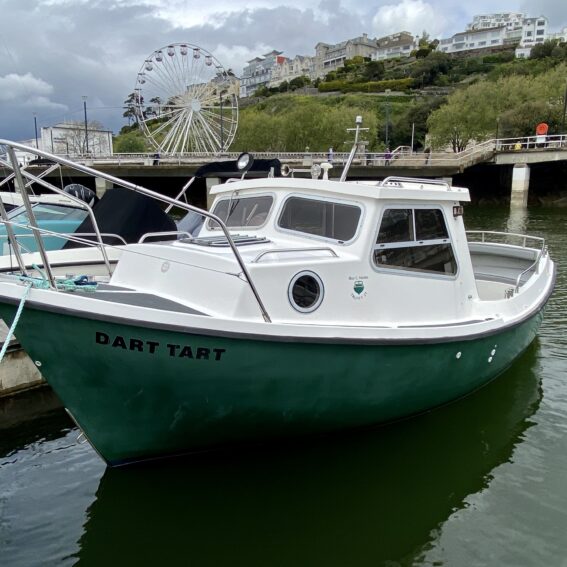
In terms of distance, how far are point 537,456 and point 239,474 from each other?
3333mm

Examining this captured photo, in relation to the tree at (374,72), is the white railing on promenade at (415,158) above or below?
below

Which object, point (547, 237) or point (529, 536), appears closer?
point (529, 536)

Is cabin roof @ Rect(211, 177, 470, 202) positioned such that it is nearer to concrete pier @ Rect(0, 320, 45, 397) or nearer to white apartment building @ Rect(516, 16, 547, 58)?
concrete pier @ Rect(0, 320, 45, 397)

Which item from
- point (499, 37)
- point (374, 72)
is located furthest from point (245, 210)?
point (499, 37)

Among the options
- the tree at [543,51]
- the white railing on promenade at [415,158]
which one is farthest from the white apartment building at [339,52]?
the white railing on promenade at [415,158]

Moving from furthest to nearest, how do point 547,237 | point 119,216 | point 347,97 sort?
point 347,97, point 547,237, point 119,216

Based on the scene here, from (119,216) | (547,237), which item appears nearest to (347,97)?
(547,237)

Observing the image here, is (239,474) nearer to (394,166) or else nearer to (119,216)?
(119,216)

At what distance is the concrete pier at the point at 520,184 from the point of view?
36.4 metres

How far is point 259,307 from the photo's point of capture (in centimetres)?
494

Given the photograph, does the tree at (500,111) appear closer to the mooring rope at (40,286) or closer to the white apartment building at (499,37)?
the mooring rope at (40,286)

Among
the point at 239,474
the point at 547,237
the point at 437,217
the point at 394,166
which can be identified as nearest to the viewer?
the point at 239,474

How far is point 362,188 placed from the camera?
232 inches

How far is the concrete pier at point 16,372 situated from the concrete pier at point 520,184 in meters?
34.6
